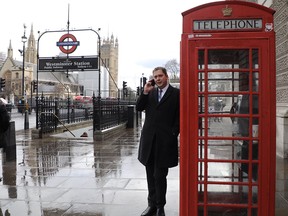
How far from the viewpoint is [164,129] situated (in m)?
3.99

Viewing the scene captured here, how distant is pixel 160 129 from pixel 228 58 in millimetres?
1121

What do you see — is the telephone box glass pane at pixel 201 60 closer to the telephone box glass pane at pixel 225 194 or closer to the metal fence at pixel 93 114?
the telephone box glass pane at pixel 225 194

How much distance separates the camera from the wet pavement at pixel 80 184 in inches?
183

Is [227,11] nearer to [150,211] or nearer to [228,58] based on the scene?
[228,58]

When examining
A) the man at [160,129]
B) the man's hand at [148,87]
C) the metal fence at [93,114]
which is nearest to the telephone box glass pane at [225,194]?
the man at [160,129]

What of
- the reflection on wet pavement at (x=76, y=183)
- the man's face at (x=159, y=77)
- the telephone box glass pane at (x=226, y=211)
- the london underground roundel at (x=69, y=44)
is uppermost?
the london underground roundel at (x=69, y=44)

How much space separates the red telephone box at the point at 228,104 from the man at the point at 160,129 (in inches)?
18.9

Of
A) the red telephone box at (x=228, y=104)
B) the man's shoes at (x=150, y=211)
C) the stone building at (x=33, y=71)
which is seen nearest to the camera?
the red telephone box at (x=228, y=104)

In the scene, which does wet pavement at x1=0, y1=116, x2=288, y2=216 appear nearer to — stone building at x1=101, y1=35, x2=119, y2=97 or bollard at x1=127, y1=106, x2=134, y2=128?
bollard at x1=127, y1=106, x2=134, y2=128

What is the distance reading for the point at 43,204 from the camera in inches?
189

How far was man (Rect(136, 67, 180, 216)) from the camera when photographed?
398 cm

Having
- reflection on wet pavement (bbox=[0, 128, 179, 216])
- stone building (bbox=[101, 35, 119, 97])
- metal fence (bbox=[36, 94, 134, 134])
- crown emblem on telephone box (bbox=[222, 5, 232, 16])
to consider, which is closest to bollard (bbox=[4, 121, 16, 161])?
reflection on wet pavement (bbox=[0, 128, 179, 216])

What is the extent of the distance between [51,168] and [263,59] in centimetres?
538

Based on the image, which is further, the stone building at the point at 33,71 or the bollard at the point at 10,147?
the stone building at the point at 33,71
